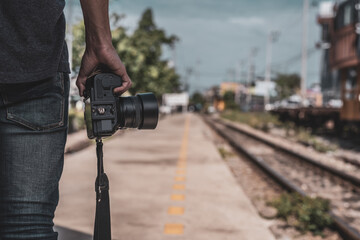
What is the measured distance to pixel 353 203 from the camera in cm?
695

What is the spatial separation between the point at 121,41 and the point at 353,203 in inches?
600

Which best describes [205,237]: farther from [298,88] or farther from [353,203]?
[298,88]

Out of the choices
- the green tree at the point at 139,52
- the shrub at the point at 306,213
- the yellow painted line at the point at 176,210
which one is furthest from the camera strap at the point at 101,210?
the green tree at the point at 139,52

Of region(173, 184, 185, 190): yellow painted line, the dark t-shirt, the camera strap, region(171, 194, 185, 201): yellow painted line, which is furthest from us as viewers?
region(173, 184, 185, 190): yellow painted line

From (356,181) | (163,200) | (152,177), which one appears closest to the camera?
(163,200)

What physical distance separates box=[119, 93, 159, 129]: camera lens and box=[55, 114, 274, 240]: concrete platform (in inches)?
79.4

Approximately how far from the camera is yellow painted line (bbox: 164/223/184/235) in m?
4.38

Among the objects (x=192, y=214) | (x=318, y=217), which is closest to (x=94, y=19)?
(x=192, y=214)

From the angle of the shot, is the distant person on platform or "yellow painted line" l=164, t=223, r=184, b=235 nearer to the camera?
the distant person on platform

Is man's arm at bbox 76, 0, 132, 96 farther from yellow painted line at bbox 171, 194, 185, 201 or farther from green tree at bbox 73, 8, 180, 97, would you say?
green tree at bbox 73, 8, 180, 97

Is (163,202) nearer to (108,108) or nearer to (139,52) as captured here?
(108,108)

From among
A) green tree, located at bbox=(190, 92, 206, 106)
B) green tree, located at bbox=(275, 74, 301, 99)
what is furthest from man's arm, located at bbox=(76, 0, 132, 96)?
green tree, located at bbox=(190, 92, 206, 106)

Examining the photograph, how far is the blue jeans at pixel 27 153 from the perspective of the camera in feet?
4.76

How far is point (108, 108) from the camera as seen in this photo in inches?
64.6
